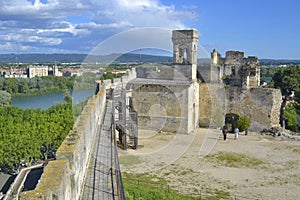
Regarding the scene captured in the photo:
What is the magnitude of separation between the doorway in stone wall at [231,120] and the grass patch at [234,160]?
5.20 metres

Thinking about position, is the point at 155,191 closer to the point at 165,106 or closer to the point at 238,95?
the point at 165,106

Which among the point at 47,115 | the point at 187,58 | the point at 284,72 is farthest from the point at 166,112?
the point at 284,72

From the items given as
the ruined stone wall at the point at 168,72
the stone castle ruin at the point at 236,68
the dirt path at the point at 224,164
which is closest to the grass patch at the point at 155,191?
the dirt path at the point at 224,164

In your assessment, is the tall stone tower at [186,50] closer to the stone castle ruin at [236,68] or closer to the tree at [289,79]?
the stone castle ruin at [236,68]

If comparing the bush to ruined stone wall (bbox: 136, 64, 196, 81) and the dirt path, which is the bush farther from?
ruined stone wall (bbox: 136, 64, 196, 81)

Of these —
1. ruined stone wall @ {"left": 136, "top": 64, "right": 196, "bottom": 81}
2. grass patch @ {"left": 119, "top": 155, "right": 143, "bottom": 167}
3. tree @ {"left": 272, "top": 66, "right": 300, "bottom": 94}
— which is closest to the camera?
grass patch @ {"left": 119, "top": 155, "right": 143, "bottom": 167}

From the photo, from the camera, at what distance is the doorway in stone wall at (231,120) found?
63.1ft

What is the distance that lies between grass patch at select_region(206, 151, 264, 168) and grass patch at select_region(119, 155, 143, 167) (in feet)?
10.1

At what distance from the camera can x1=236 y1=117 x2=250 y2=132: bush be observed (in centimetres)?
1854

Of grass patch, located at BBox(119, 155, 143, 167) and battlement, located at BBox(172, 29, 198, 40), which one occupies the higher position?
battlement, located at BBox(172, 29, 198, 40)

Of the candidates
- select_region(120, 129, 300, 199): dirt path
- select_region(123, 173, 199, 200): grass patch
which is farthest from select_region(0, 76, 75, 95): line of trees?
select_region(123, 173, 199, 200): grass patch

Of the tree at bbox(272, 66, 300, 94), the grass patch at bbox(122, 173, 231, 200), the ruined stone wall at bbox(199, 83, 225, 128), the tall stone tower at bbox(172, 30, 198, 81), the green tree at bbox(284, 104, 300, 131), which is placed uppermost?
the tall stone tower at bbox(172, 30, 198, 81)

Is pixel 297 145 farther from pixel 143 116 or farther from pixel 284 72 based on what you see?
pixel 284 72

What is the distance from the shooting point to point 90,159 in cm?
582
